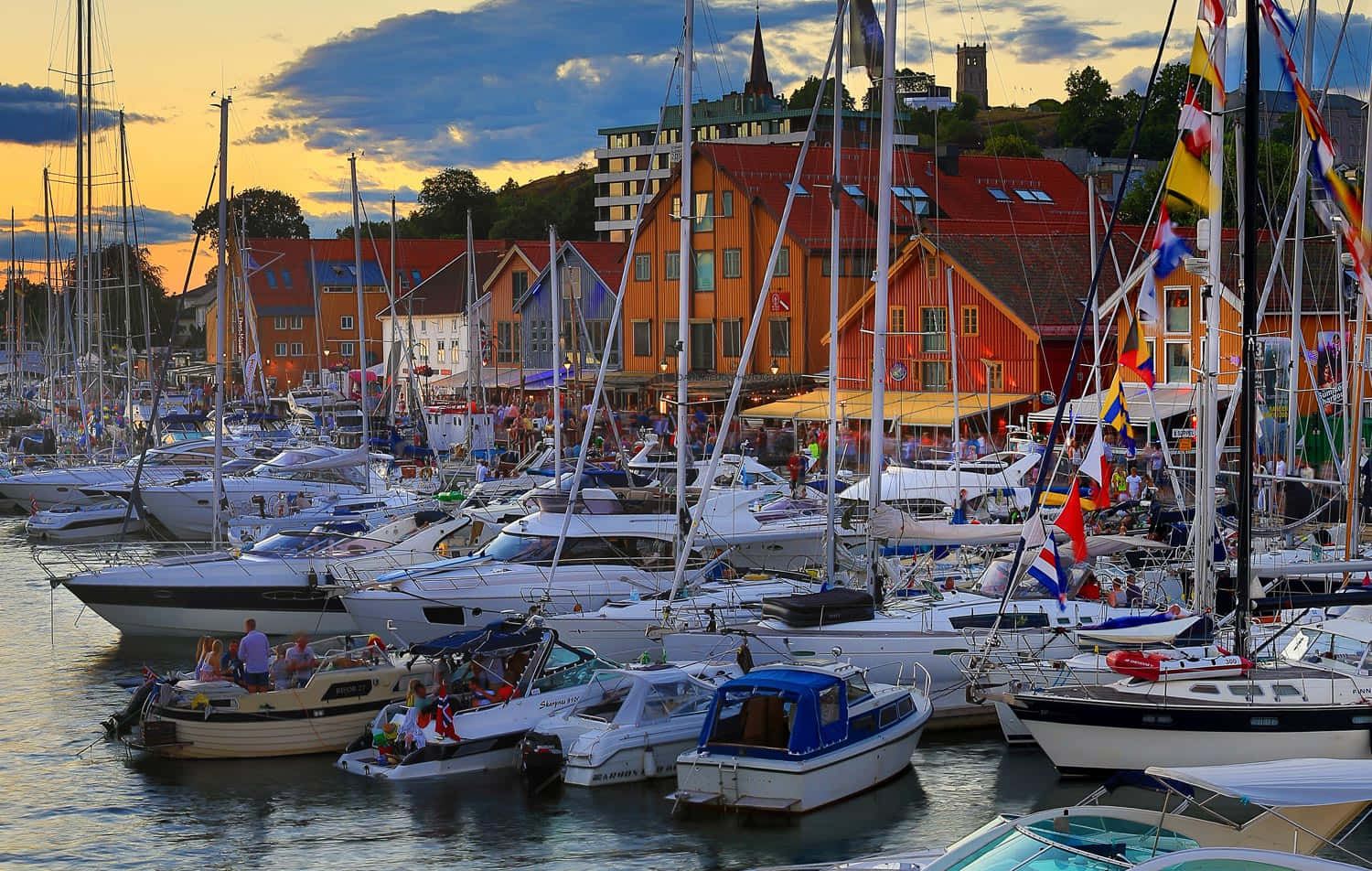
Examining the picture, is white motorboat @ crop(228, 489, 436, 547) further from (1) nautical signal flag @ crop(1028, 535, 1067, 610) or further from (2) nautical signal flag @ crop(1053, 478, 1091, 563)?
(2) nautical signal flag @ crop(1053, 478, 1091, 563)

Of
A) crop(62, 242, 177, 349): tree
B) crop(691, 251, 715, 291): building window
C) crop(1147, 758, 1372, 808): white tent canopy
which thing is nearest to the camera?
crop(1147, 758, 1372, 808): white tent canopy

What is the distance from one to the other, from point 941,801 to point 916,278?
37861 mm

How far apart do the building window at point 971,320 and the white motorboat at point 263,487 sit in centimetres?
2102

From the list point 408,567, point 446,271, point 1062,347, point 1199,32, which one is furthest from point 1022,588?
point 446,271

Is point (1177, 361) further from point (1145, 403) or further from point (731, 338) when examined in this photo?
point (731, 338)

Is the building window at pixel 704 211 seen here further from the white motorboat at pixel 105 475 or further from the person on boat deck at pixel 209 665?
the person on boat deck at pixel 209 665

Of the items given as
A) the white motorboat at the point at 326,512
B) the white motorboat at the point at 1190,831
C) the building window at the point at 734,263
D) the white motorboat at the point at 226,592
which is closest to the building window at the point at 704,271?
the building window at the point at 734,263

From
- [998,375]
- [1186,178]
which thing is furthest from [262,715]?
[998,375]

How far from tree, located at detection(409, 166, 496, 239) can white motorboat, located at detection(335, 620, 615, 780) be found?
12389cm

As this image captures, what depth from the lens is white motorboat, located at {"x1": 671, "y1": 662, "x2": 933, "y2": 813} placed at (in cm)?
2103

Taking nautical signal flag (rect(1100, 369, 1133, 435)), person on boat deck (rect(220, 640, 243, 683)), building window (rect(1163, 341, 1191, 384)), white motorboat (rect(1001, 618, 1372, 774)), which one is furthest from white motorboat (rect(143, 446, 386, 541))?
white motorboat (rect(1001, 618, 1372, 774))

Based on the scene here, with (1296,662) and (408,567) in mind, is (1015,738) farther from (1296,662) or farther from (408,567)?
(408,567)

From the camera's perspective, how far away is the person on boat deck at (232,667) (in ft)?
82.6

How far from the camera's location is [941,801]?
2205 centimetres
